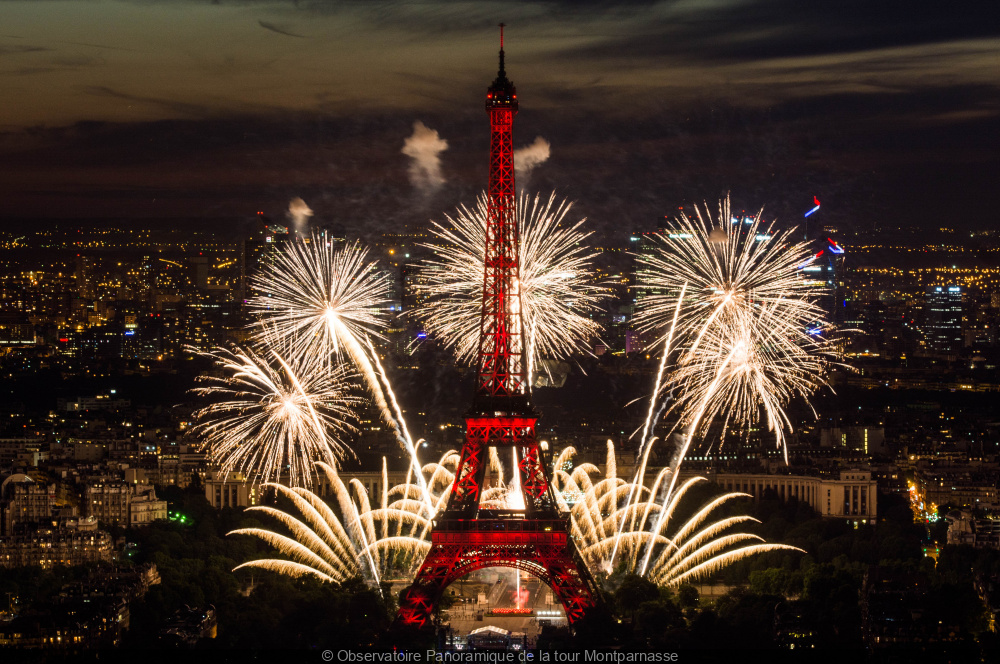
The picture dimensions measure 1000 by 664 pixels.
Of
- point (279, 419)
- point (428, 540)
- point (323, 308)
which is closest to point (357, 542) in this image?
point (428, 540)

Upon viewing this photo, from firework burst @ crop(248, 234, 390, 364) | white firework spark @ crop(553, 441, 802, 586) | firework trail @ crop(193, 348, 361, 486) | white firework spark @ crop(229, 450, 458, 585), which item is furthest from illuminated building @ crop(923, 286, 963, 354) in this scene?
firework burst @ crop(248, 234, 390, 364)

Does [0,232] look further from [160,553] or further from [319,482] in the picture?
[160,553]

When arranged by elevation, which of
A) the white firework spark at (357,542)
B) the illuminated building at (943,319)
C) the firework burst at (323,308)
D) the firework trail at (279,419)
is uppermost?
the illuminated building at (943,319)

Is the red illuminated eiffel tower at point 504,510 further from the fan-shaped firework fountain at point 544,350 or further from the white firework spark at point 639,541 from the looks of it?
the white firework spark at point 639,541

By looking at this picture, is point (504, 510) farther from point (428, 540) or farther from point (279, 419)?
point (279, 419)

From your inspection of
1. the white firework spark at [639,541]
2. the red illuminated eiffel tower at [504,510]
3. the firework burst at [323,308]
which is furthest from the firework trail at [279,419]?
the white firework spark at [639,541]
